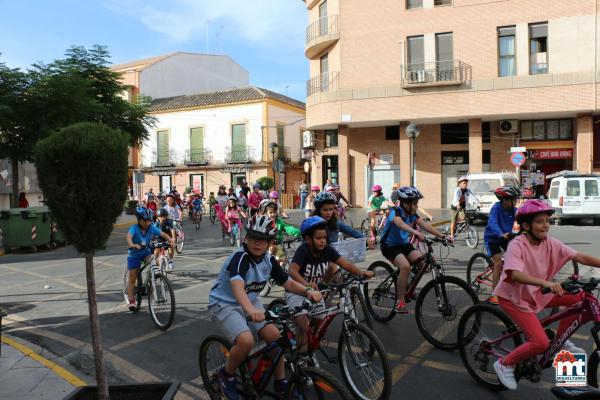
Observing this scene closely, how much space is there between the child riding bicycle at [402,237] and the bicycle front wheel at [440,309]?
53 cm

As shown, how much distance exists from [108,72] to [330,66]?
39.2ft

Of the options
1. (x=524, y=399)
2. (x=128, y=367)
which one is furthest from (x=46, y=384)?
(x=524, y=399)

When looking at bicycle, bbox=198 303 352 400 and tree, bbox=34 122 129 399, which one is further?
tree, bbox=34 122 129 399

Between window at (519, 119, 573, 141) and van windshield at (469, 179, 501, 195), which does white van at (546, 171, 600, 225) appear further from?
window at (519, 119, 573, 141)

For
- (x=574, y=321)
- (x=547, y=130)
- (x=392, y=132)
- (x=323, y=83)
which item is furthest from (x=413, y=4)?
(x=574, y=321)

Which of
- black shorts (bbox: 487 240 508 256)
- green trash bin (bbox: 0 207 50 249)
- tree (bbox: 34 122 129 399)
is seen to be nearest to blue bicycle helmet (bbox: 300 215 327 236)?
tree (bbox: 34 122 129 399)

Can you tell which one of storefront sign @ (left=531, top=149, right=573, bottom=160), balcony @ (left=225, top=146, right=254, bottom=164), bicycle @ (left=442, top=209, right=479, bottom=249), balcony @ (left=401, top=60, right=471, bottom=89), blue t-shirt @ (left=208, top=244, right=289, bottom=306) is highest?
balcony @ (left=401, top=60, right=471, bottom=89)

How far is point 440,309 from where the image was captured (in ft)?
17.6

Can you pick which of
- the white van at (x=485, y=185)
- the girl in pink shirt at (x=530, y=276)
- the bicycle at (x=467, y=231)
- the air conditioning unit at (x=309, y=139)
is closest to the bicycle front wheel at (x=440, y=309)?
the girl in pink shirt at (x=530, y=276)

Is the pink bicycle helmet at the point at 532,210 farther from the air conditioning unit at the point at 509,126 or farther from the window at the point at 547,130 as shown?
the window at the point at 547,130

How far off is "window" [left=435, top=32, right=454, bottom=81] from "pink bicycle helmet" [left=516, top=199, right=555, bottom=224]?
22.7m

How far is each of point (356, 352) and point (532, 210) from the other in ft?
5.89

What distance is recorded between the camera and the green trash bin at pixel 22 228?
1491 centimetres

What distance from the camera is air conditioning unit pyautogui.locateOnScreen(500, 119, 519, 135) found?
25.8 m
